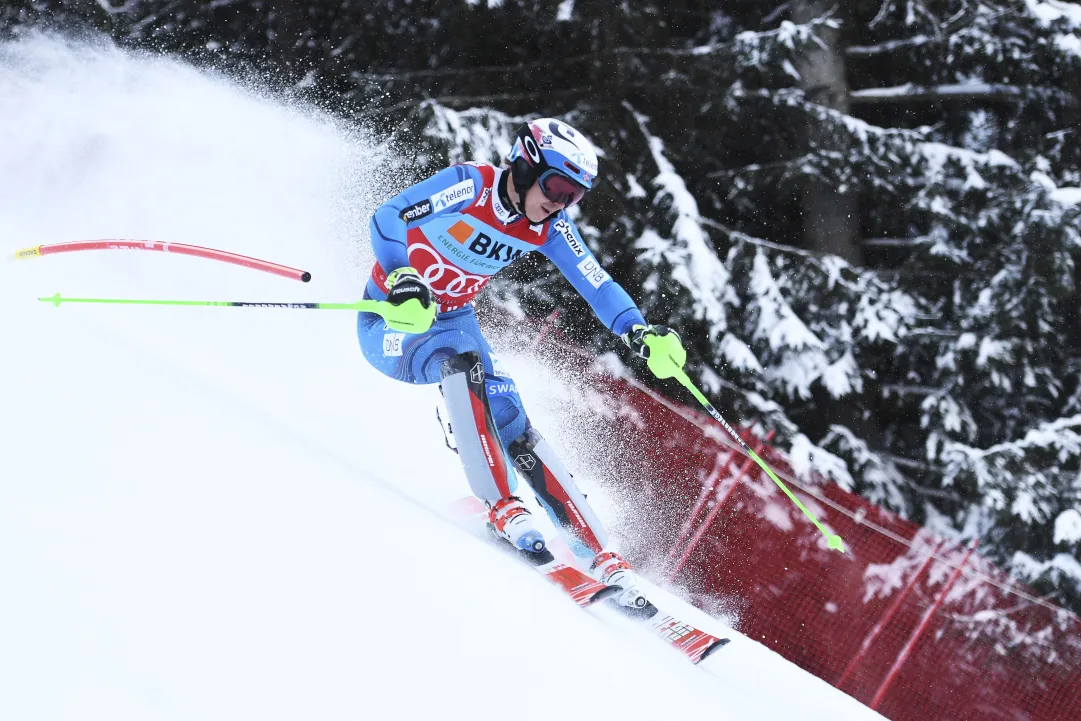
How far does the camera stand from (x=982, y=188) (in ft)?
27.7

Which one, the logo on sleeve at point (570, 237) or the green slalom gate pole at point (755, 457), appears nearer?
the green slalom gate pole at point (755, 457)

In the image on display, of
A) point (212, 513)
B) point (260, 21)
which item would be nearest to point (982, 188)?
point (260, 21)

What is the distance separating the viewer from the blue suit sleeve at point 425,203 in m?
3.56

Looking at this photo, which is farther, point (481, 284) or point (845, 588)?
point (845, 588)

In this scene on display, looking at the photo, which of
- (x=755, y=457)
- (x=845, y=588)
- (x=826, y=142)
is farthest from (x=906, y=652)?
(x=826, y=142)

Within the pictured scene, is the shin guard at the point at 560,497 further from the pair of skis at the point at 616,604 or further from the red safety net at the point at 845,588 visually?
the red safety net at the point at 845,588

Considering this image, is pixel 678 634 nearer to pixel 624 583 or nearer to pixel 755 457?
pixel 624 583

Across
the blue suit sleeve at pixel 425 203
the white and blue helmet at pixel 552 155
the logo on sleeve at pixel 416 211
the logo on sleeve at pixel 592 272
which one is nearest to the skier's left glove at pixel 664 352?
the logo on sleeve at pixel 592 272

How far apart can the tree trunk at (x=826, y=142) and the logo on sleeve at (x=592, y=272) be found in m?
4.96

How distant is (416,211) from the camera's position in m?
3.61

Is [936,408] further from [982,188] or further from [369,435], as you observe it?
[369,435]

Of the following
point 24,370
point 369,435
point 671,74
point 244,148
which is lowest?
point 369,435

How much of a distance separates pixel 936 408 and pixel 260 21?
25.1ft

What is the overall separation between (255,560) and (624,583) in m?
1.54
